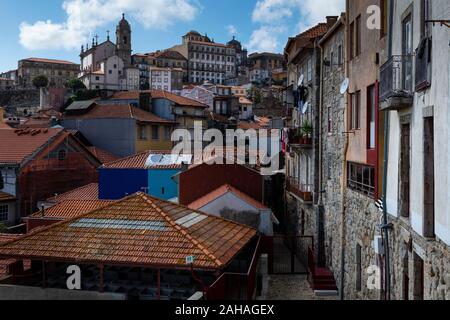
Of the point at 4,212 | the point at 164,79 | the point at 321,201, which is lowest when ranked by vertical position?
the point at 4,212

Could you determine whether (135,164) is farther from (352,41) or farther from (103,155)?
(352,41)

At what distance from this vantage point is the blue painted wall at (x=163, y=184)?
1181 inches

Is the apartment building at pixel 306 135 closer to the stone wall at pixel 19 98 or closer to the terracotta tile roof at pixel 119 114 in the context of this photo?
the terracotta tile roof at pixel 119 114

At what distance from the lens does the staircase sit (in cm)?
1842

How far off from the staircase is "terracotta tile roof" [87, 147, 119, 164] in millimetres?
25319

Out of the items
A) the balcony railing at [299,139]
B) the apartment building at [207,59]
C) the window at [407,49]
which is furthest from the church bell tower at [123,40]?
the window at [407,49]

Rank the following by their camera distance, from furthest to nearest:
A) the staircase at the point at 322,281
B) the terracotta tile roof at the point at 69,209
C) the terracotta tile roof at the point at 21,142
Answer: the terracotta tile roof at the point at 21,142 → the terracotta tile roof at the point at 69,209 → the staircase at the point at 322,281

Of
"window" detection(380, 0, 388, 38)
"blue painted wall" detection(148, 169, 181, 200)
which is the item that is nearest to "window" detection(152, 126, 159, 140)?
"blue painted wall" detection(148, 169, 181, 200)

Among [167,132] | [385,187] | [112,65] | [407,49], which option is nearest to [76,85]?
[112,65]

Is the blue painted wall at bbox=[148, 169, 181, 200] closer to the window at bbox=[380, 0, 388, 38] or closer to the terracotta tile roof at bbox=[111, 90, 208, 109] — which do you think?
the window at bbox=[380, 0, 388, 38]

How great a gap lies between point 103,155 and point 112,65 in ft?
210

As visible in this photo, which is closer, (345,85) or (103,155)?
(345,85)

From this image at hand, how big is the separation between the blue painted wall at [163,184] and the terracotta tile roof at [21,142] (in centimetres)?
985

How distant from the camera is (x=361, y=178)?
1486 cm
